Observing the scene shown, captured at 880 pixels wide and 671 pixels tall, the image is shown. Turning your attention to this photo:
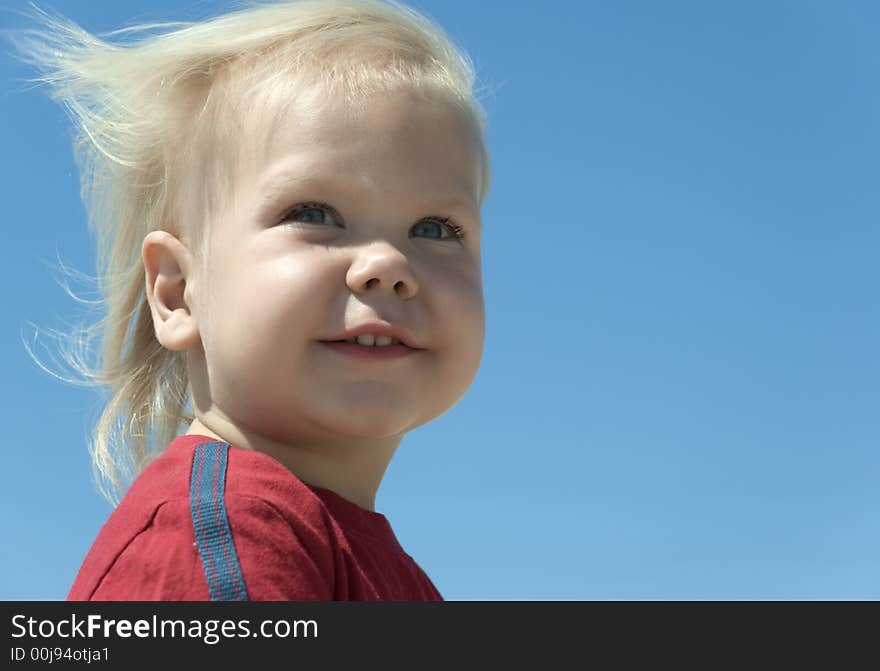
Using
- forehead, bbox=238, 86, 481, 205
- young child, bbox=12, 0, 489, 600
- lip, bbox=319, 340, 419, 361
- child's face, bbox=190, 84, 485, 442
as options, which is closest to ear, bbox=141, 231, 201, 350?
young child, bbox=12, 0, 489, 600

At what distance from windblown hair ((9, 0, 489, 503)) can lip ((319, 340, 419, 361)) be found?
1.56 feet

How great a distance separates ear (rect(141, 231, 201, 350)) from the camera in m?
2.73

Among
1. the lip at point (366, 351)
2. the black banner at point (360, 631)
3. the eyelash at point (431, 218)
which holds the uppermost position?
the eyelash at point (431, 218)

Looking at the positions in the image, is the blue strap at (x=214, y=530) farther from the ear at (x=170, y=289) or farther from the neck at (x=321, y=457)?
the ear at (x=170, y=289)

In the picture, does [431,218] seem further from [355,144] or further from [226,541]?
[226,541]

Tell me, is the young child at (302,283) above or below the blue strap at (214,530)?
above

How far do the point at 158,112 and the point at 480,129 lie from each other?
0.81m

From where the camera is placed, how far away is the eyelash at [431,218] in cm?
248

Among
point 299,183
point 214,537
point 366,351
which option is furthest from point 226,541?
point 299,183

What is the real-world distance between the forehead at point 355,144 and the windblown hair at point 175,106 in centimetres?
3

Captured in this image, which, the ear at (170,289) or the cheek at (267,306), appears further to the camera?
the ear at (170,289)

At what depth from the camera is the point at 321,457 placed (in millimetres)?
2596

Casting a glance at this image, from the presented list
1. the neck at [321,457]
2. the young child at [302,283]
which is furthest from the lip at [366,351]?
the neck at [321,457]

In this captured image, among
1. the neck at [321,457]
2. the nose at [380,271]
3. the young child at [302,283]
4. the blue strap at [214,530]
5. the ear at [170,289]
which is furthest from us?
the ear at [170,289]
